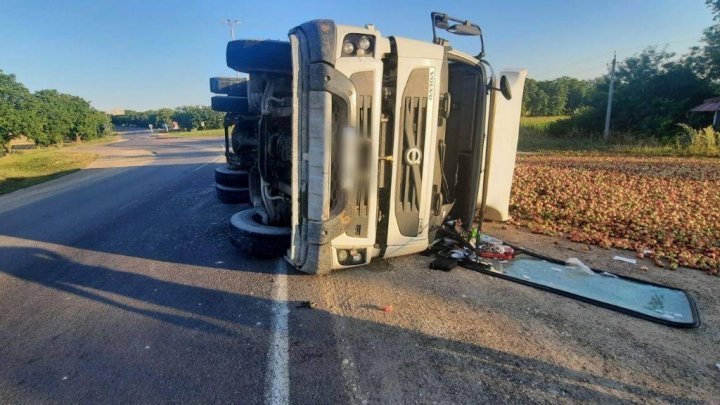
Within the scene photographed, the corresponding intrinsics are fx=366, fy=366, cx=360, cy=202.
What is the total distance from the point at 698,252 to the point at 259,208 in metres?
5.76

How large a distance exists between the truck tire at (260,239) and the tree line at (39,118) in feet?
107

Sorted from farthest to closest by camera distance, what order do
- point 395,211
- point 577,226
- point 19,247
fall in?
point 577,226, point 19,247, point 395,211

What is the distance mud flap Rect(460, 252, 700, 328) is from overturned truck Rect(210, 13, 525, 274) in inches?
33.3

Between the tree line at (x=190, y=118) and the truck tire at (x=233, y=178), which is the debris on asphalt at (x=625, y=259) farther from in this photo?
the tree line at (x=190, y=118)

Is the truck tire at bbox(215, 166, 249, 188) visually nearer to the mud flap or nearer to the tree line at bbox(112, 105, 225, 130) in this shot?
the mud flap

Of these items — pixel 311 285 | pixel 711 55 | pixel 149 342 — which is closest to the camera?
pixel 149 342

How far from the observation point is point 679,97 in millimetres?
22922

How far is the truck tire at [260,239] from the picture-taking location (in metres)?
4.27

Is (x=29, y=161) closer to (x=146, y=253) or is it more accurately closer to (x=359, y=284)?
(x=146, y=253)

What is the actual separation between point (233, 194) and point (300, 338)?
198 inches

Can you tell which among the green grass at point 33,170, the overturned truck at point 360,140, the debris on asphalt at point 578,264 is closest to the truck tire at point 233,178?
the overturned truck at point 360,140

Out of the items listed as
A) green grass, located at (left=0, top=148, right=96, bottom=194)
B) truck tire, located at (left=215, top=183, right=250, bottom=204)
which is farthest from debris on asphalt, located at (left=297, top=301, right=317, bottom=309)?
green grass, located at (left=0, top=148, right=96, bottom=194)

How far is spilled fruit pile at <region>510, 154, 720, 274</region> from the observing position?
4.86m

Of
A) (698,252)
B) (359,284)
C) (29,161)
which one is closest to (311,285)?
(359,284)
